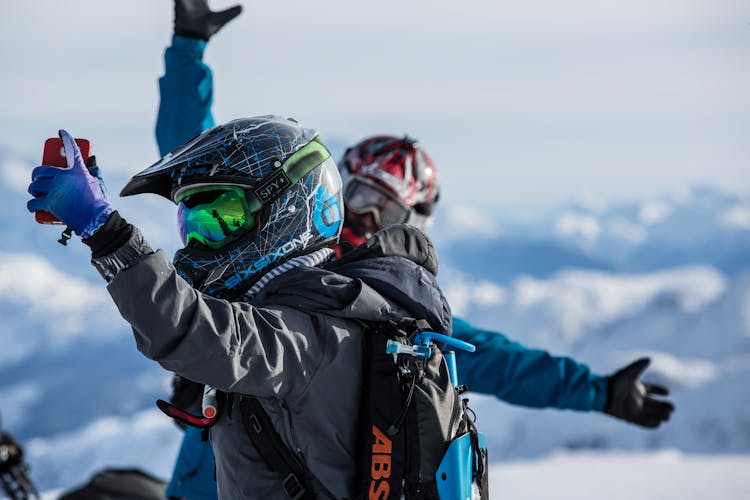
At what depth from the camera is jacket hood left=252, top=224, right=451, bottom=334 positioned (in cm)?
223

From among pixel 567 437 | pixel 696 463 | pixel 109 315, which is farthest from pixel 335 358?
pixel 109 315

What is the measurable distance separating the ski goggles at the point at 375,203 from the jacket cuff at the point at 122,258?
3075 millimetres

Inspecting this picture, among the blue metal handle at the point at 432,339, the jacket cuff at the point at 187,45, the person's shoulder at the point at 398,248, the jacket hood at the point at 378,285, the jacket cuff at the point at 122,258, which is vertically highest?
the jacket cuff at the point at 187,45

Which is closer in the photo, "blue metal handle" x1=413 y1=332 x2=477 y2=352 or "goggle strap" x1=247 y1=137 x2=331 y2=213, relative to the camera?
"blue metal handle" x1=413 y1=332 x2=477 y2=352

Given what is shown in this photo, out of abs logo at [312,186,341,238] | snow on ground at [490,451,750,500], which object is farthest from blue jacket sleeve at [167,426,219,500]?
snow on ground at [490,451,750,500]

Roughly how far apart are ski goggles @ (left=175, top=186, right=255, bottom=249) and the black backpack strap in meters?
0.50

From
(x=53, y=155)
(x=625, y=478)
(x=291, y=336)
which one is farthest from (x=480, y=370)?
(x=625, y=478)

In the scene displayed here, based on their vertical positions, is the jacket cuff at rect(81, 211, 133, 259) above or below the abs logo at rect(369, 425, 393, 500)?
above

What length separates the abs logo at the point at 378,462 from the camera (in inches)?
88.9

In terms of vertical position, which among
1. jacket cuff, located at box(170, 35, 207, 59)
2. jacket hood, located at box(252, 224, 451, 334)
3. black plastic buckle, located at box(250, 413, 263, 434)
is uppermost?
jacket cuff, located at box(170, 35, 207, 59)

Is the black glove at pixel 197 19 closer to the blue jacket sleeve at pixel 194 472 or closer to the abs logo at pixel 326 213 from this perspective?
the blue jacket sleeve at pixel 194 472

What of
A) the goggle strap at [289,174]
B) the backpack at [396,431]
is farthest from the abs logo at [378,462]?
the goggle strap at [289,174]

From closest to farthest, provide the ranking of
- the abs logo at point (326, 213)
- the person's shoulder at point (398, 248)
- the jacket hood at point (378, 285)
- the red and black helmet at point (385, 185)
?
the jacket hood at point (378, 285)
the person's shoulder at point (398, 248)
the abs logo at point (326, 213)
the red and black helmet at point (385, 185)

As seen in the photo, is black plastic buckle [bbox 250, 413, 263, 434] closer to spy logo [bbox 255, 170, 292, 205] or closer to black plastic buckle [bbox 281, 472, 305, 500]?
black plastic buckle [bbox 281, 472, 305, 500]
